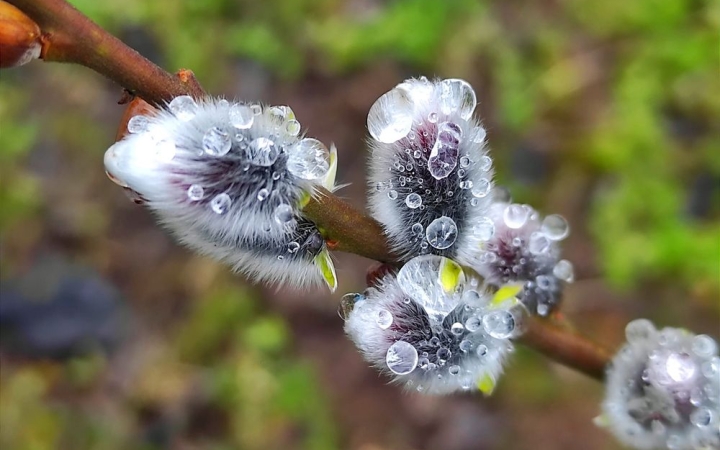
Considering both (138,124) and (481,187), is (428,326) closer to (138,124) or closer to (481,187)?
(481,187)

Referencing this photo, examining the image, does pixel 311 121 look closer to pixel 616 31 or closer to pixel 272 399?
pixel 272 399

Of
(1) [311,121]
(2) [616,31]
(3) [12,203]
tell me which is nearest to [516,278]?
(1) [311,121]

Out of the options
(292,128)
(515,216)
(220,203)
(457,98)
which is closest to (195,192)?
(220,203)

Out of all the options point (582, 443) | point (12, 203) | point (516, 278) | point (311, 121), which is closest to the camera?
point (516, 278)

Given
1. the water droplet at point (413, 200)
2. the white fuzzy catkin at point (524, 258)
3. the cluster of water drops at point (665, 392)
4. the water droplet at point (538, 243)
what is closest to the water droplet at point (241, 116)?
the water droplet at point (413, 200)

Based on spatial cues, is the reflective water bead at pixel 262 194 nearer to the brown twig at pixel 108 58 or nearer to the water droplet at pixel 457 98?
the brown twig at pixel 108 58

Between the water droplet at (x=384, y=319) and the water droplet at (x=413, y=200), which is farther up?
the water droplet at (x=413, y=200)
